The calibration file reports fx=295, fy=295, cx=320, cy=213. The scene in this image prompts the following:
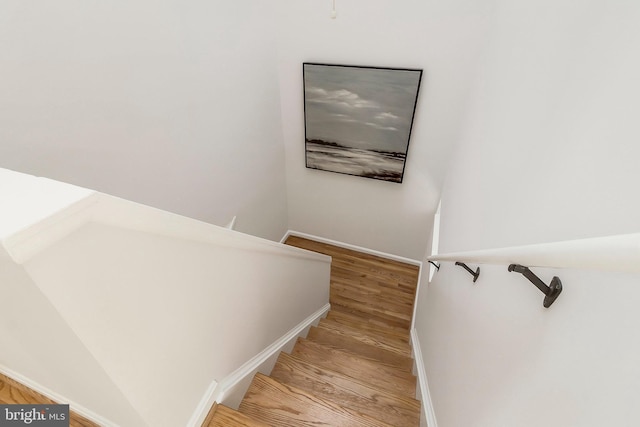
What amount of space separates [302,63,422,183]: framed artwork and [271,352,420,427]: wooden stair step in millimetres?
2002

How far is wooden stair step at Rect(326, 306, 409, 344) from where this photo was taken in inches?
116

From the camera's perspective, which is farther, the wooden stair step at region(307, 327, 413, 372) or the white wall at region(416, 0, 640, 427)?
the wooden stair step at region(307, 327, 413, 372)

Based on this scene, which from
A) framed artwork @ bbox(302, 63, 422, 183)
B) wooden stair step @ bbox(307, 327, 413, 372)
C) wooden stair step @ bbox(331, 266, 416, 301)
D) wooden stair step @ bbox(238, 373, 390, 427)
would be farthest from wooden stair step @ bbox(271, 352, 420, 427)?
framed artwork @ bbox(302, 63, 422, 183)

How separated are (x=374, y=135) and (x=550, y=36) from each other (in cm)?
202

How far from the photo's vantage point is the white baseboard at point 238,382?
1024 mm

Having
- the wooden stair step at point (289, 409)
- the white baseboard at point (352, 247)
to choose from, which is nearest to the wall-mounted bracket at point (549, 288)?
the wooden stair step at point (289, 409)

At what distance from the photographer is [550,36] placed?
888 mm

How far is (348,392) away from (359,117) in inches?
89.3

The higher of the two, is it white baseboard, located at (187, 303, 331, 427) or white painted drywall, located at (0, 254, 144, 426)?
white painted drywall, located at (0, 254, 144, 426)

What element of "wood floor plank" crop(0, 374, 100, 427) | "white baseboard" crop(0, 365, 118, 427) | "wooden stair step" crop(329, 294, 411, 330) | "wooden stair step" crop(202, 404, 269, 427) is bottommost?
"wooden stair step" crop(329, 294, 411, 330)

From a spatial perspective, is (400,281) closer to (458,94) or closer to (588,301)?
(458,94)

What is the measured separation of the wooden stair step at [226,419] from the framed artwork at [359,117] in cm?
249

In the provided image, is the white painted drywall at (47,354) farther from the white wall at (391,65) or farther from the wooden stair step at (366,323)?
the white wall at (391,65)

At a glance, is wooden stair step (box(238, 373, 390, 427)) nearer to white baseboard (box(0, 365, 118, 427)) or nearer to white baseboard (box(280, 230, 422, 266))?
white baseboard (box(0, 365, 118, 427))
